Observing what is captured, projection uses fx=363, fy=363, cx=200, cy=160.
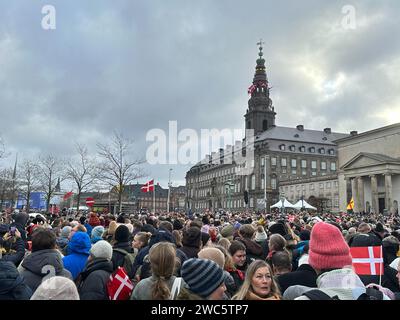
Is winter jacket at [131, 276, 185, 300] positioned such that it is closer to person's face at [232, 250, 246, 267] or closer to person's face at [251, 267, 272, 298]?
person's face at [251, 267, 272, 298]

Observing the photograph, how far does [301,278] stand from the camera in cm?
432

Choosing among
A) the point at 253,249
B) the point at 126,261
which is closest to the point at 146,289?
the point at 126,261

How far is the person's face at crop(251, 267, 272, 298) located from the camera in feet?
12.6

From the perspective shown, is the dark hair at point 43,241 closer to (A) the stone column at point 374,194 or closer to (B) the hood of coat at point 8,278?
(B) the hood of coat at point 8,278

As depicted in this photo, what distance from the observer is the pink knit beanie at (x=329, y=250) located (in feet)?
12.5

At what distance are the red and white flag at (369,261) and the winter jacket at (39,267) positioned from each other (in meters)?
4.53

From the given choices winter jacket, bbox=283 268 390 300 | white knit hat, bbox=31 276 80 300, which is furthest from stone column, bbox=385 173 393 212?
white knit hat, bbox=31 276 80 300

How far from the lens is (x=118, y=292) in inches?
173

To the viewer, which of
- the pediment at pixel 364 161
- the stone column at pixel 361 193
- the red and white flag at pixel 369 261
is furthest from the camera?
the stone column at pixel 361 193

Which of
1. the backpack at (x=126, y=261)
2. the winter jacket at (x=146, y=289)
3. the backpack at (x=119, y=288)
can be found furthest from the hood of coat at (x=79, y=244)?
the winter jacket at (x=146, y=289)

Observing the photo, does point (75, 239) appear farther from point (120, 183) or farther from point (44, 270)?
point (120, 183)
